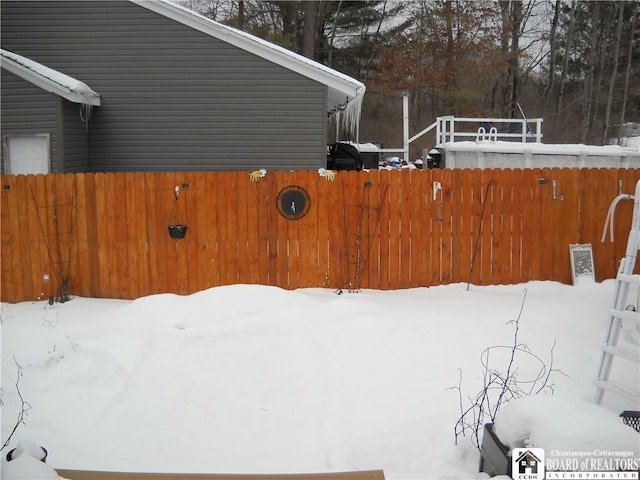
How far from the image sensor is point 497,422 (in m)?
3.80

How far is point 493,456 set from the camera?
3.67 m

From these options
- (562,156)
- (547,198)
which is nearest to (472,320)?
(547,198)

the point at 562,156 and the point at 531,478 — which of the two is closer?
the point at 531,478

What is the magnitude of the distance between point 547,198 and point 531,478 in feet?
21.4

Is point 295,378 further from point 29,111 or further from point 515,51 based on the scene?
point 515,51

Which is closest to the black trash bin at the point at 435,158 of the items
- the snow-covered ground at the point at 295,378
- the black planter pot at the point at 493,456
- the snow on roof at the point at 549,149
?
the snow on roof at the point at 549,149

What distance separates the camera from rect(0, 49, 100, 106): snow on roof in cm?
1264

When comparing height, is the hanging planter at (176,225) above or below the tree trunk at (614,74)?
below

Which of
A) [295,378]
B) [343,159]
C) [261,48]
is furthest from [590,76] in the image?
[295,378]

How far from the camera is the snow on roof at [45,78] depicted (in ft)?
41.5

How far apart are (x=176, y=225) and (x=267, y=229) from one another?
124 cm

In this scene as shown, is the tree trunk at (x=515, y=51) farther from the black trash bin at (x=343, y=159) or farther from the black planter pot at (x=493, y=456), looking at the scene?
the black planter pot at (x=493, y=456)

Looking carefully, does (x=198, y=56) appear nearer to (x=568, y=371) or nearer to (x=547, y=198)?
(x=547, y=198)

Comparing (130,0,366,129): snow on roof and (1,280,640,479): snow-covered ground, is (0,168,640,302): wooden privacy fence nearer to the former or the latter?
(1,280,640,479): snow-covered ground
